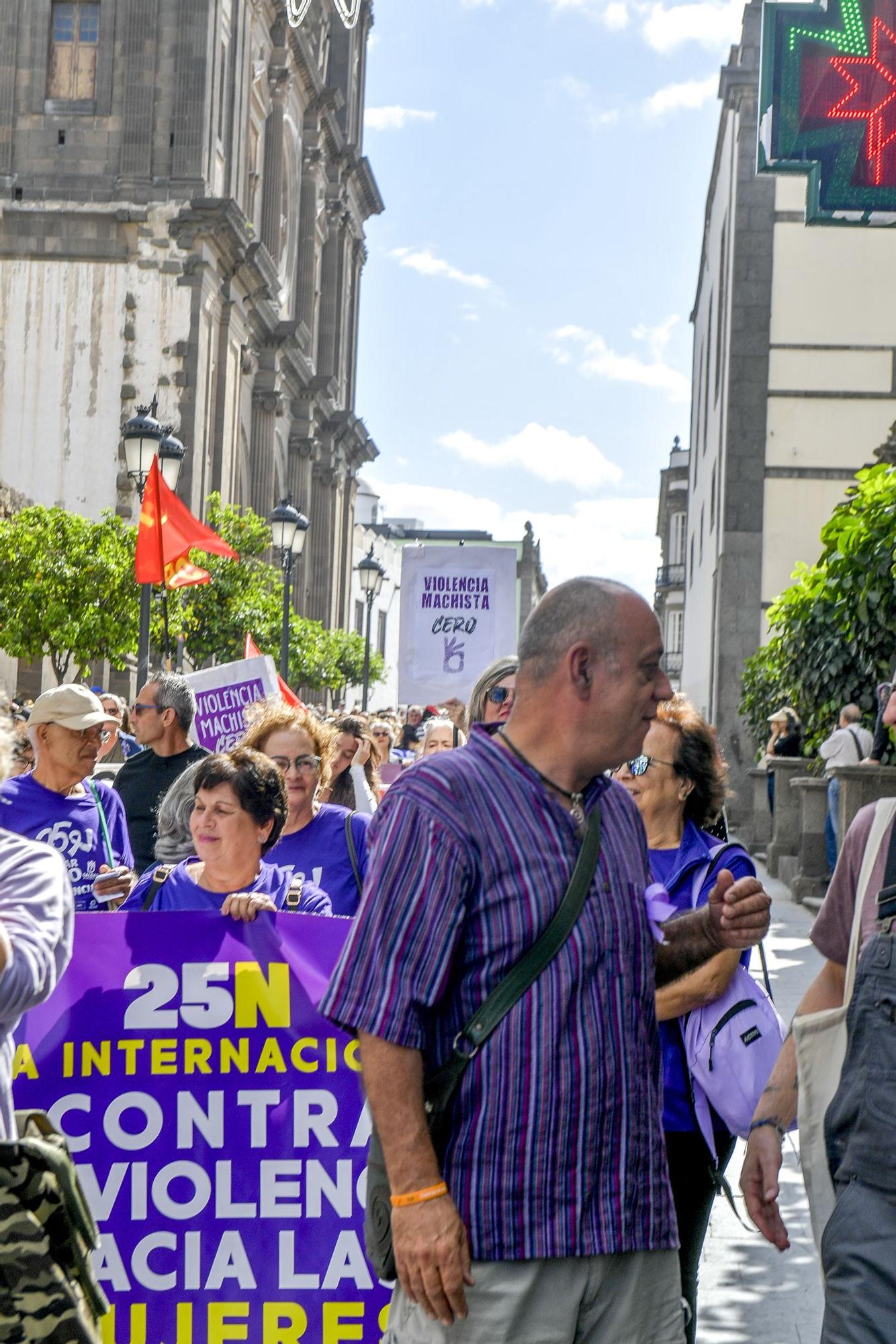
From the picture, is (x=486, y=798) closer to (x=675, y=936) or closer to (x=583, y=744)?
(x=583, y=744)

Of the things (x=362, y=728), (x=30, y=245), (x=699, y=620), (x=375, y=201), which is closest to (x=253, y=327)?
(x=30, y=245)

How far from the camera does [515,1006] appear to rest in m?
2.92

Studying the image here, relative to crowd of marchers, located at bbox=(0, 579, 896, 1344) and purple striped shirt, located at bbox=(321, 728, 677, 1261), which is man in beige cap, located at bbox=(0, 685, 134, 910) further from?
purple striped shirt, located at bbox=(321, 728, 677, 1261)

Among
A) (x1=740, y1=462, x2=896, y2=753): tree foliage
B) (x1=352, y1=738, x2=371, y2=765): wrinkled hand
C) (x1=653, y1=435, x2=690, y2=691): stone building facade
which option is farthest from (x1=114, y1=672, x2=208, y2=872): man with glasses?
(x1=653, y1=435, x2=690, y2=691): stone building facade

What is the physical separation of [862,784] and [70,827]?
321 inches

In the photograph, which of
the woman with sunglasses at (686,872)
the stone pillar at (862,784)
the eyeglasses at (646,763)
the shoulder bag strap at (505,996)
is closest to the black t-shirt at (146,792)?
the woman with sunglasses at (686,872)

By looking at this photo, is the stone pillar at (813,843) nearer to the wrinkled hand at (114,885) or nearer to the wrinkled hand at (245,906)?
the wrinkled hand at (114,885)

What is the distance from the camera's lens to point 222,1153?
473 cm

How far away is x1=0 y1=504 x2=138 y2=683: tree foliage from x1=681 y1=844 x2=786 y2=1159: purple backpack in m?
25.1

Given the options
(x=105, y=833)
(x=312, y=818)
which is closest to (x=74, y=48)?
(x=105, y=833)

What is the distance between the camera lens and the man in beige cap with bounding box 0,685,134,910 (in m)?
6.65

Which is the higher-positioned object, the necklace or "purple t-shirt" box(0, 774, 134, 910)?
the necklace

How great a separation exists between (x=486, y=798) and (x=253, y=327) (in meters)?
48.7

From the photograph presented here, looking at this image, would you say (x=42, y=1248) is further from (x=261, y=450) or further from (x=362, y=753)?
(x=261, y=450)
